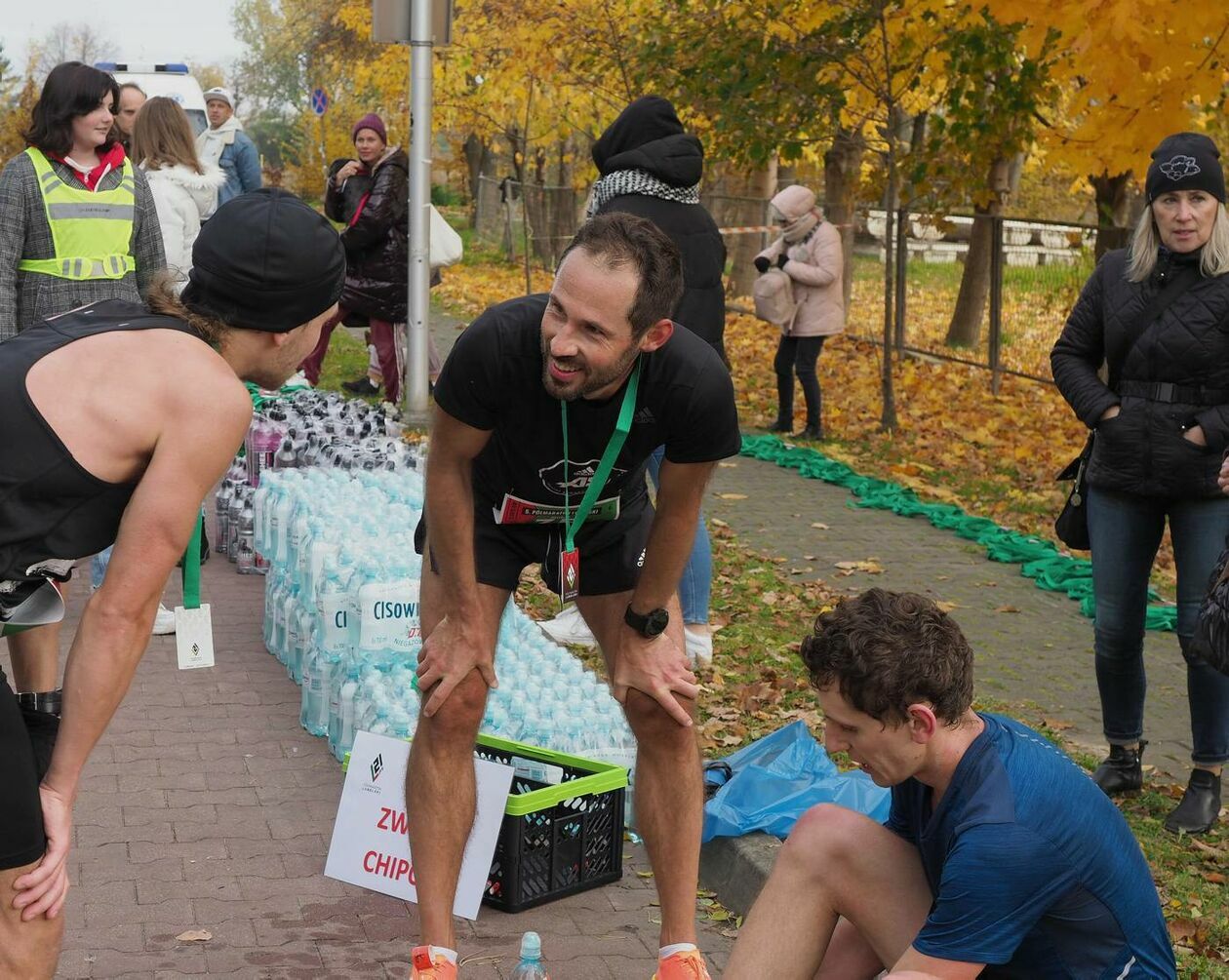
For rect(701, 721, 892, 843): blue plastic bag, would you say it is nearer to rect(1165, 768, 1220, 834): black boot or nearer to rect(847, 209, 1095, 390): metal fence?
rect(1165, 768, 1220, 834): black boot

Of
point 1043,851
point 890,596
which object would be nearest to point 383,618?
point 890,596

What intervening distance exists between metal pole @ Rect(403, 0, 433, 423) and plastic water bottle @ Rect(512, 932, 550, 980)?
25.4 feet

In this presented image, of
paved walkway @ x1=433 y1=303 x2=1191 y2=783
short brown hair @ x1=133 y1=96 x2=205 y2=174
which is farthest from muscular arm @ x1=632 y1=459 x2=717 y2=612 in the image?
short brown hair @ x1=133 y1=96 x2=205 y2=174

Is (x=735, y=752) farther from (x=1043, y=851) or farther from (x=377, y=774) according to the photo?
(x=1043, y=851)

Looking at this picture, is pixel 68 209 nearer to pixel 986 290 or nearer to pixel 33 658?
pixel 33 658

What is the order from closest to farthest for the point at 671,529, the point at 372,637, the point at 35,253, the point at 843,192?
the point at 671,529 < the point at 372,637 < the point at 35,253 < the point at 843,192

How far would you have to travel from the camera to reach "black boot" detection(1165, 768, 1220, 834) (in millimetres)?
4891

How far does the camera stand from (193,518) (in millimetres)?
2660

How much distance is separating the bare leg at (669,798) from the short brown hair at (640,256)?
0.86 meters

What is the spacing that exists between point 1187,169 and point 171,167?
5332mm

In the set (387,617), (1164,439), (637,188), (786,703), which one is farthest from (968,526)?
(387,617)

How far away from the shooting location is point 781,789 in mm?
4758

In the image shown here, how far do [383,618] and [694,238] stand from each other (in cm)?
204

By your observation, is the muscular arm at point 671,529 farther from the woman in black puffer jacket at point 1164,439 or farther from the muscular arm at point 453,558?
the woman in black puffer jacket at point 1164,439
